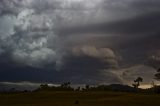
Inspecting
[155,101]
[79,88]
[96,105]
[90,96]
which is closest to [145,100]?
[155,101]

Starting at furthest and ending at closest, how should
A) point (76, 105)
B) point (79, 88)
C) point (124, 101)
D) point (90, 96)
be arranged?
point (79, 88) → point (90, 96) → point (124, 101) → point (76, 105)

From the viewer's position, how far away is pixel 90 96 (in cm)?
13738

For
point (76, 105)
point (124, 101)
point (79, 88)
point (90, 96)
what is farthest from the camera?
point (79, 88)

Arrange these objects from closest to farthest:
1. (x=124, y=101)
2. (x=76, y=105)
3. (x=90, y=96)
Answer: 1. (x=76, y=105)
2. (x=124, y=101)
3. (x=90, y=96)

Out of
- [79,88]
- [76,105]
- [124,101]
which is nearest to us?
[76,105]

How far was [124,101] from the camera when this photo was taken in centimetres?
10950

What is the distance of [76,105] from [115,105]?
10884mm

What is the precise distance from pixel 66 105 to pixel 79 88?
307 feet

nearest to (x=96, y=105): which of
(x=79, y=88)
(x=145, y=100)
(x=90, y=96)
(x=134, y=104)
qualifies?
(x=134, y=104)

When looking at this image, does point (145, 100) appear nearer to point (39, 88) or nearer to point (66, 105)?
point (66, 105)

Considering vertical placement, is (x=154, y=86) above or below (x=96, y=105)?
above

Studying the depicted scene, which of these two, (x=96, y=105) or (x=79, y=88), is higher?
(x=79, y=88)

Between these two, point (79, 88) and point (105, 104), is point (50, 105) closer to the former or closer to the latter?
point (105, 104)

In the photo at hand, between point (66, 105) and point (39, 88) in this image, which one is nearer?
point (66, 105)
